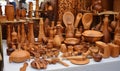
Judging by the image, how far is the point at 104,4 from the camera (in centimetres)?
Answer: 239

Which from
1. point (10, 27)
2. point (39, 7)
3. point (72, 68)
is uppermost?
point (39, 7)

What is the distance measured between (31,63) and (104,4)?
1.41 m

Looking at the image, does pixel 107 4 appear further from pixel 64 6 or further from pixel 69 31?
pixel 69 31

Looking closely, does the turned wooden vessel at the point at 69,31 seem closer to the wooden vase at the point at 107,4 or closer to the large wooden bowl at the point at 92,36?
the large wooden bowl at the point at 92,36

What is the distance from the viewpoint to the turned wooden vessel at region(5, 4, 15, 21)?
1813 mm

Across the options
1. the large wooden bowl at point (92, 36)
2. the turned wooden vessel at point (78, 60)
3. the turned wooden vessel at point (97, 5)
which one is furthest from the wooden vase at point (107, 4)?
the turned wooden vessel at point (78, 60)

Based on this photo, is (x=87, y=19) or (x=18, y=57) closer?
(x=18, y=57)

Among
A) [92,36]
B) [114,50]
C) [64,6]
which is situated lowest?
[114,50]

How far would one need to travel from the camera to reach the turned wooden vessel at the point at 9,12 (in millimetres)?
1813

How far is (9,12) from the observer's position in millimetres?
1838

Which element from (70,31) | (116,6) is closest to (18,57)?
(70,31)

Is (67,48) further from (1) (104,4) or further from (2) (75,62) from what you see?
(1) (104,4)

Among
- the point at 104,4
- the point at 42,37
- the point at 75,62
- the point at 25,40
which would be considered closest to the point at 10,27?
the point at 25,40

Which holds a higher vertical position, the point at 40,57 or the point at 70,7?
the point at 70,7
